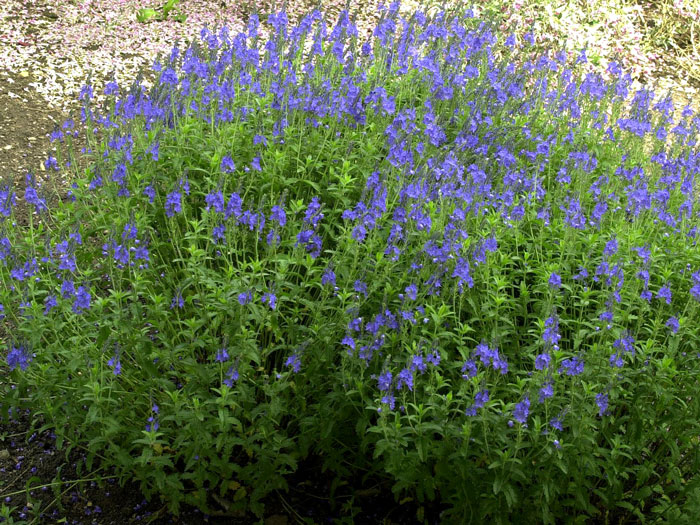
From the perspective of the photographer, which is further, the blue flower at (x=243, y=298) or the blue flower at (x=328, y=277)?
the blue flower at (x=328, y=277)

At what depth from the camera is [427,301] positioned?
3301mm

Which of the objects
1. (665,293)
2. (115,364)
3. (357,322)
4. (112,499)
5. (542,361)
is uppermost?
(665,293)

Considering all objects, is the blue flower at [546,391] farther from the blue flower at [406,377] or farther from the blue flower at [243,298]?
the blue flower at [243,298]

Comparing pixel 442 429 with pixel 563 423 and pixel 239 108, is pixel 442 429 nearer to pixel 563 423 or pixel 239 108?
pixel 563 423

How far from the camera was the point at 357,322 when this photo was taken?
2914mm

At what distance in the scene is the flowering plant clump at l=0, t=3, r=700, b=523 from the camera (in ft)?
9.54

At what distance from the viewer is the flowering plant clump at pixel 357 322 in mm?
2908

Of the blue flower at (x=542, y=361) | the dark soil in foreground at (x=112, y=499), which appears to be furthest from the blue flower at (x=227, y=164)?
the blue flower at (x=542, y=361)

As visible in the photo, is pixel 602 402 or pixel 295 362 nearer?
pixel 602 402

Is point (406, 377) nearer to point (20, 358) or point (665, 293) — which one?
point (665, 293)

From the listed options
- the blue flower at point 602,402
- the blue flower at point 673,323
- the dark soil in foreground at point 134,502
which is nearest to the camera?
the blue flower at point 602,402

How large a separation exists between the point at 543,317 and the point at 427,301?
19.8 inches

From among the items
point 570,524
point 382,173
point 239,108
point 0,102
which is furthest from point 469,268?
point 0,102

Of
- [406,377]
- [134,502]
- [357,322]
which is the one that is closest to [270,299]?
[357,322]
